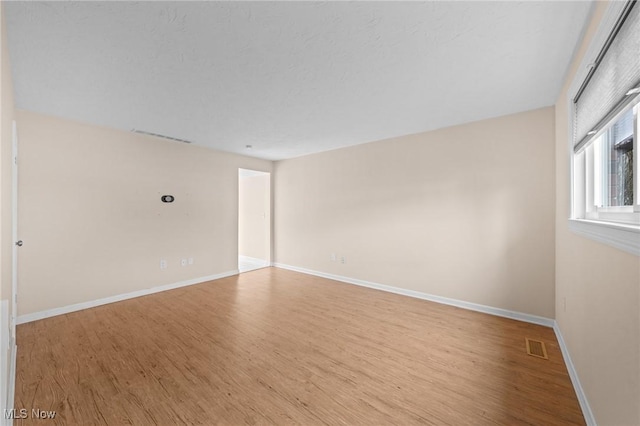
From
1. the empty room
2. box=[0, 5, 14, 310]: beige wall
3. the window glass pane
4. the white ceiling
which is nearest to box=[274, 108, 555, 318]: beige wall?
the empty room

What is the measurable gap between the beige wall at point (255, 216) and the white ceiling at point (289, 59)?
117 inches

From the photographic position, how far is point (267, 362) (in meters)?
2.20

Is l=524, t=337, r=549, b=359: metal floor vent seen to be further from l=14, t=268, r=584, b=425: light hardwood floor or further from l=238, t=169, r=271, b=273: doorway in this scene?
l=238, t=169, r=271, b=273: doorway

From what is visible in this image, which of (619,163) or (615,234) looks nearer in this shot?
(615,234)

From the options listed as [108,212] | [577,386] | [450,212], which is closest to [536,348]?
[577,386]

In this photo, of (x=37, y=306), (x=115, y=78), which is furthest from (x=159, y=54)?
(x=37, y=306)

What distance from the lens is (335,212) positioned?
489 cm

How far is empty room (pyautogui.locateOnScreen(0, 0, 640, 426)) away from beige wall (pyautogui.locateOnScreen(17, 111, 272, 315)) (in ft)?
0.09

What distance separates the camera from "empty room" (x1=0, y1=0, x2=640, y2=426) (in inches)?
61.0

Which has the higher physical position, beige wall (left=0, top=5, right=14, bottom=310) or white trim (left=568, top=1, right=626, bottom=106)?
white trim (left=568, top=1, right=626, bottom=106)

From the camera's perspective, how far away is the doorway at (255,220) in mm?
6043

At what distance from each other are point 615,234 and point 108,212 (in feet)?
16.4

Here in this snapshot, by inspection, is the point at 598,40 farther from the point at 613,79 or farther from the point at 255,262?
the point at 255,262

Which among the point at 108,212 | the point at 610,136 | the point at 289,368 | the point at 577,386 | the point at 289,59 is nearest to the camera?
the point at 610,136
